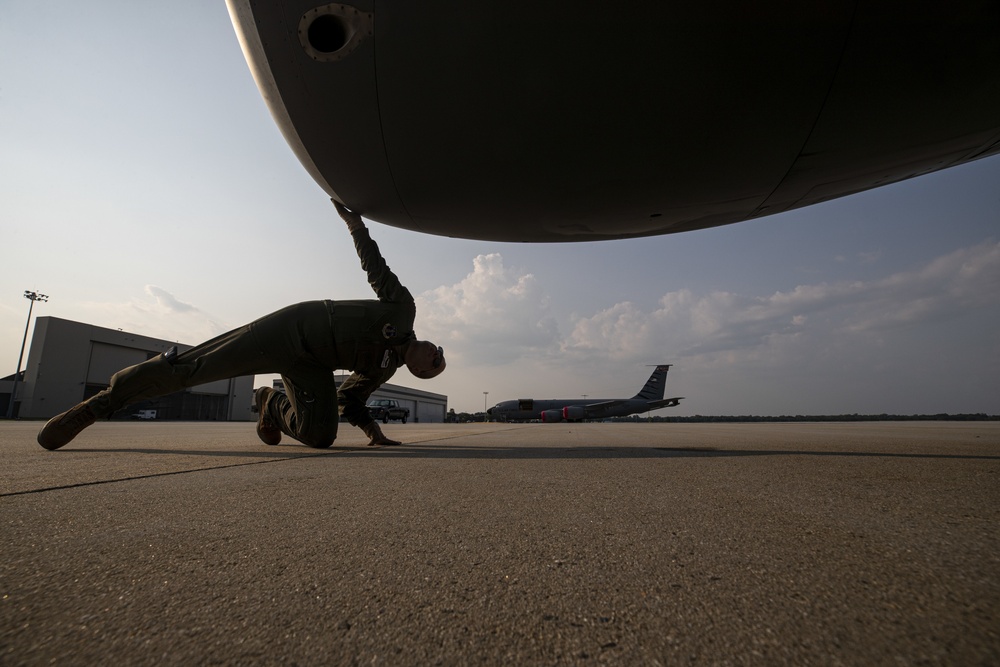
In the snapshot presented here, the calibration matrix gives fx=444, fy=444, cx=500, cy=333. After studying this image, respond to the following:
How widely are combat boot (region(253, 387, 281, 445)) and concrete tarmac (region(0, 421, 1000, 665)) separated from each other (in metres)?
2.31

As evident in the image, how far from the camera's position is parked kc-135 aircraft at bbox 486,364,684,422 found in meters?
33.2

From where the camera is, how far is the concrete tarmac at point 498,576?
1.57 feet

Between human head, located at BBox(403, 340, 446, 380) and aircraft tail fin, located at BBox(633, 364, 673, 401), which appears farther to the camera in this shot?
aircraft tail fin, located at BBox(633, 364, 673, 401)

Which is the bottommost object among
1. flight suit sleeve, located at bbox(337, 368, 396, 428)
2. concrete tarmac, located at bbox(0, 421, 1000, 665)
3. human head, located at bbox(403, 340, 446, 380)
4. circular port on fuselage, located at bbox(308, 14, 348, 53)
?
concrete tarmac, located at bbox(0, 421, 1000, 665)

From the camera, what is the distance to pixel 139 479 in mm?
1619

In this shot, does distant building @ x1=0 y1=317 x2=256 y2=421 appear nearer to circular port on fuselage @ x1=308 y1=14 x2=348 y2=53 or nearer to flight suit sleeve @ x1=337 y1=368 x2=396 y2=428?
flight suit sleeve @ x1=337 y1=368 x2=396 y2=428

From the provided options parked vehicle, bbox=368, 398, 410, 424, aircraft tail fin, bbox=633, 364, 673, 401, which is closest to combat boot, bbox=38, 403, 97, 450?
parked vehicle, bbox=368, 398, 410, 424

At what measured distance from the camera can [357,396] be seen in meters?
3.95

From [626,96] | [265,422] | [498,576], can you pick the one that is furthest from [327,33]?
[265,422]

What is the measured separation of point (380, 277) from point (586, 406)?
31.3 meters

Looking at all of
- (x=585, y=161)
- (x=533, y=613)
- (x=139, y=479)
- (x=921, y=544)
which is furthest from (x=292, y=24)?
(x=921, y=544)

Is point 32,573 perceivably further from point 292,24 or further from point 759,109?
point 759,109

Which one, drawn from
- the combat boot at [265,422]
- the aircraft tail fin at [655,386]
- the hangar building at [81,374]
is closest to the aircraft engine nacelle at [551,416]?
the aircraft tail fin at [655,386]

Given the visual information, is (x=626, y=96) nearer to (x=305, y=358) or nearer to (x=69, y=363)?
(x=305, y=358)
